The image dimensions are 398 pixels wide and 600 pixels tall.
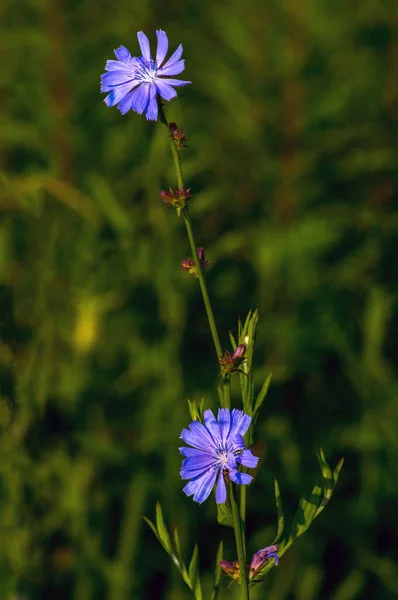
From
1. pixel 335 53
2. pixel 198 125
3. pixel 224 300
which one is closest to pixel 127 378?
pixel 224 300

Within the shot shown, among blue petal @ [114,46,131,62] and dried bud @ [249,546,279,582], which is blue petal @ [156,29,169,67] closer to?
blue petal @ [114,46,131,62]

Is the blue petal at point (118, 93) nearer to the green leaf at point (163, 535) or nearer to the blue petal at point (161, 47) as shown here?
the blue petal at point (161, 47)

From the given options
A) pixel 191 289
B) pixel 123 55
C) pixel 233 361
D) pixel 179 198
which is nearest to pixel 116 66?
pixel 123 55

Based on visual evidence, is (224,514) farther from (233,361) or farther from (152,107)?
(152,107)

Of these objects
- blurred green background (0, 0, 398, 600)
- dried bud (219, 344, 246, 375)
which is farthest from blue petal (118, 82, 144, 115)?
blurred green background (0, 0, 398, 600)

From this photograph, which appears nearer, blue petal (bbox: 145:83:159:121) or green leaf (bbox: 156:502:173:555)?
blue petal (bbox: 145:83:159:121)

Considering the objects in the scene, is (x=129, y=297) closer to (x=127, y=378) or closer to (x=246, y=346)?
(x=127, y=378)
